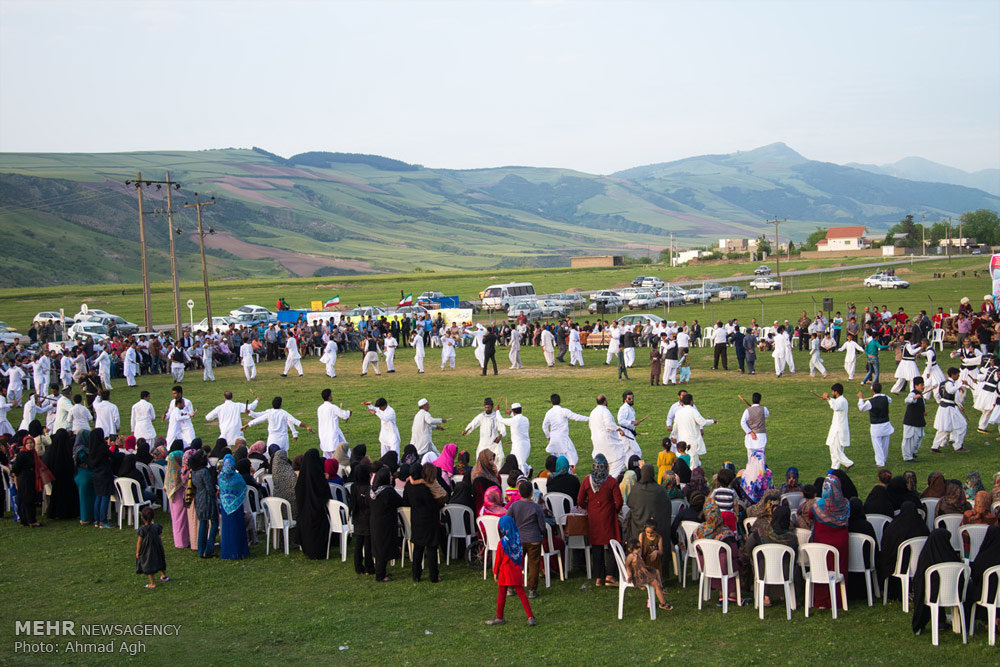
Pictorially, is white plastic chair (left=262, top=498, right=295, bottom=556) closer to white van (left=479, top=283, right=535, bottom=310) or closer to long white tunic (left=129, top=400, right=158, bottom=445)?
long white tunic (left=129, top=400, right=158, bottom=445)

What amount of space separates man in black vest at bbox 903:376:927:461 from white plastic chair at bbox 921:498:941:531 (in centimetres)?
567

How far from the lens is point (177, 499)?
Result: 11680 mm

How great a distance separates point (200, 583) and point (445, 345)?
20.5 meters

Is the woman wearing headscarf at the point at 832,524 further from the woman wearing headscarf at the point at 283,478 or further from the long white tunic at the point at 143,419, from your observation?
the long white tunic at the point at 143,419

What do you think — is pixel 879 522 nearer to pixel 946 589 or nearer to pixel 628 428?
pixel 946 589

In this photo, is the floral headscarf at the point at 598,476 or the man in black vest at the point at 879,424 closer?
the floral headscarf at the point at 598,476

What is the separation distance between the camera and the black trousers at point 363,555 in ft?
34.1

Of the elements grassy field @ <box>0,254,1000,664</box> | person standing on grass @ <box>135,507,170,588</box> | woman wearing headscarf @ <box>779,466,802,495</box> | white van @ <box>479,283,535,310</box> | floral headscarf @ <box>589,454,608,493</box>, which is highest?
white van @ <box>479,283,535,310</box>

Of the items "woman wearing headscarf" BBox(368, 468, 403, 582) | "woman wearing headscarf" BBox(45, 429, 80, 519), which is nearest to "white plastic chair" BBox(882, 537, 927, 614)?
"woman wearing headscarf" BBox(368, 468, 403, 582)

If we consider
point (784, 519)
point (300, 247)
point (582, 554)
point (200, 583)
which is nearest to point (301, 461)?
point (200, 583)

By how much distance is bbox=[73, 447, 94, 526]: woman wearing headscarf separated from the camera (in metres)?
13.3

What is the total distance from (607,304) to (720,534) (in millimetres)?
42402

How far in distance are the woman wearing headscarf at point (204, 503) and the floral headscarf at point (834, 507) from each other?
7612 mm

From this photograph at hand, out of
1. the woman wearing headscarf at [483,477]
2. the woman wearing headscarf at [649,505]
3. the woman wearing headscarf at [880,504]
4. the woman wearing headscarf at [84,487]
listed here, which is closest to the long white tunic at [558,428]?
the woman wearing headscarf at [483,477]
